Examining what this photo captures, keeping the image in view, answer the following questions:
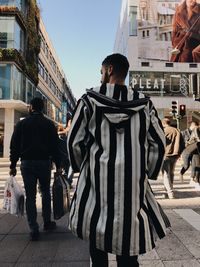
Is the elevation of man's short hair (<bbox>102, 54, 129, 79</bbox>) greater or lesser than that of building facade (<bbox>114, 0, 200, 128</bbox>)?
lesser

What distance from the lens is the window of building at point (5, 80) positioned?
28.4 m

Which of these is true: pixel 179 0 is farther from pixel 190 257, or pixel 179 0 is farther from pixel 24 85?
pixel 190 257

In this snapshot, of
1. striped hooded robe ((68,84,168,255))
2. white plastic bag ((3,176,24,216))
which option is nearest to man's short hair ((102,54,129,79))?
striped hooded robe ((68,84,168,255))

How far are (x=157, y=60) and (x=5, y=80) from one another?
95.3 feet

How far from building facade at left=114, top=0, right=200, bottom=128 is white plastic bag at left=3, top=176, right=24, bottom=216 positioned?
4025 centimetres

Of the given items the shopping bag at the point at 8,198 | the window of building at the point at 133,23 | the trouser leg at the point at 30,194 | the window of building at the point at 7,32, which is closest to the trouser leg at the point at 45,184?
Result: the trouser leg at the point at 30,194

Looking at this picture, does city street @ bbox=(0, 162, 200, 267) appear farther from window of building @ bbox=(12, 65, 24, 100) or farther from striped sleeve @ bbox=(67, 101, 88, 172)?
window of building @ bbox=(12, 65, 24, 100)

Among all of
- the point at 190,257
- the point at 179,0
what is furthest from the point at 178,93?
the point at 190,257

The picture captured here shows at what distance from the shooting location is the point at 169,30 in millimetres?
53812

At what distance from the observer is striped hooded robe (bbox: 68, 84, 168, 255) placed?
1922 mm

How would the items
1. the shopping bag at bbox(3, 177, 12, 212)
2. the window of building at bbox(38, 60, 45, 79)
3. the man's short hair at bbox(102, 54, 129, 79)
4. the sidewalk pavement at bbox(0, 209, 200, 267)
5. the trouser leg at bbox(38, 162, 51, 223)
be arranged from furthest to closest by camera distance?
the window of building at bbox(38, 60, 45, 79)
the shopping bag at bbox(3, 177, 12, 212)
the trouser leg at bbox(38, 162, 51, 223)
the sidewalk pavement at bbox(0, 209, 200, 267)
the man's short hair at bbox(102, 54, 129, 79)

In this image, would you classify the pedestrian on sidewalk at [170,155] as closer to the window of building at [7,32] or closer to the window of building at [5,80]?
the window of building at [5,80]

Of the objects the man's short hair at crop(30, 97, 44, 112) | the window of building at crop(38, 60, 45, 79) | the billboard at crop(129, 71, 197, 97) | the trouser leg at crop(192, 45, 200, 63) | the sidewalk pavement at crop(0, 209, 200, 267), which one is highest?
the trouser leg at crop(192, 45, 200, 63)

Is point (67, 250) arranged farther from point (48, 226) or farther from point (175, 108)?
point (175, 108)
